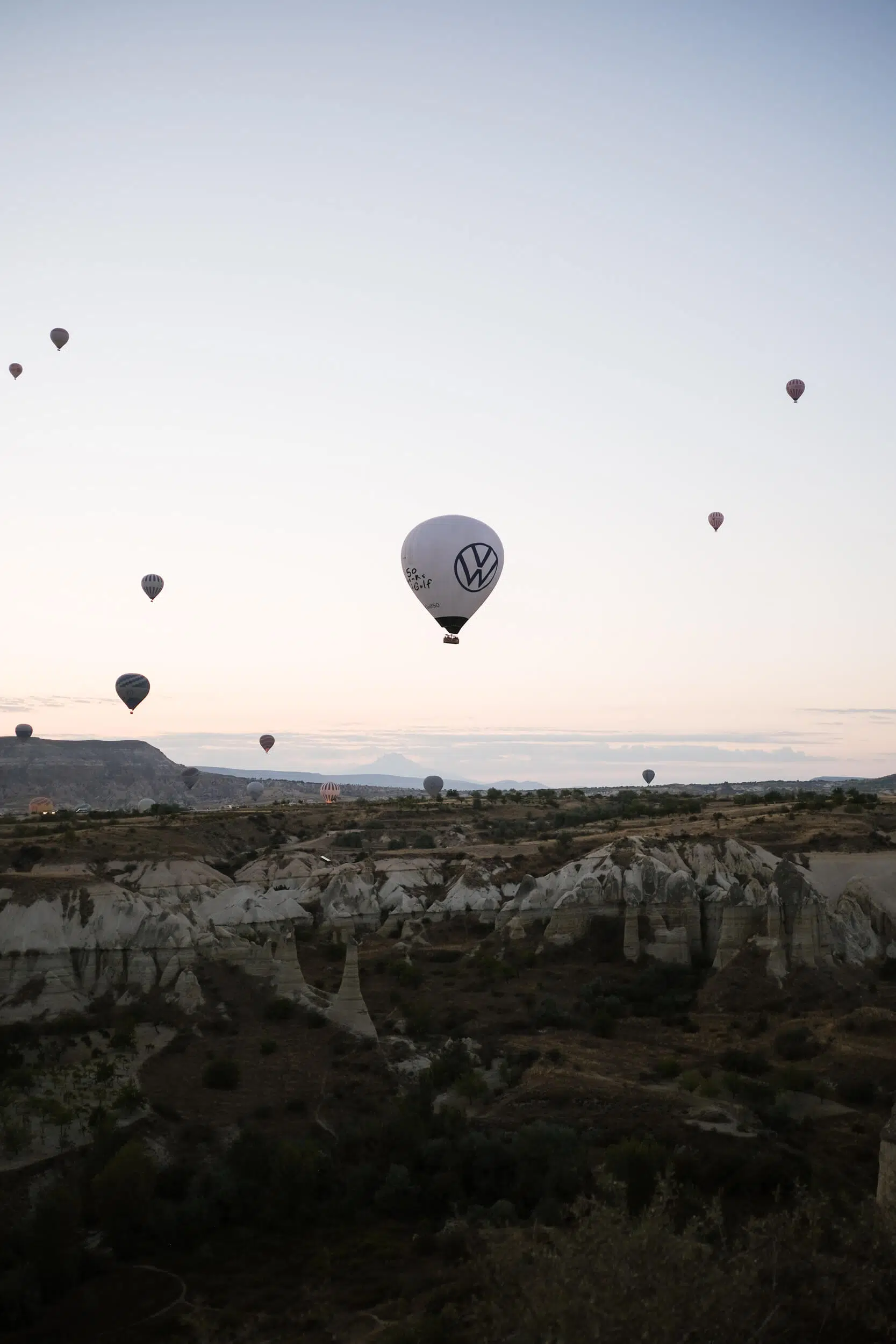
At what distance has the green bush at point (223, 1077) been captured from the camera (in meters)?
Result: 31.9

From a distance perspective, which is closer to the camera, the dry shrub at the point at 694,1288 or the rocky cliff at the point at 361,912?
the dry shrub at the point at 694,1288

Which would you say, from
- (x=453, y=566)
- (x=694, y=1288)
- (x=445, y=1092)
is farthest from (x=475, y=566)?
(x=694, y=1288)

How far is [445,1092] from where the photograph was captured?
107ft

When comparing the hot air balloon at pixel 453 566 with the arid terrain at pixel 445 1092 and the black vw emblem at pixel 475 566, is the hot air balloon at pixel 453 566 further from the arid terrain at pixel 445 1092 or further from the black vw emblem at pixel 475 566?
the arid terrain at pixel 445 1092

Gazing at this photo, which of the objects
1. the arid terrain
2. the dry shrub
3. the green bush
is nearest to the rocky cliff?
the arid terrain

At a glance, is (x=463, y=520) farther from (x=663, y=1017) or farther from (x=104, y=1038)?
(x=104, y=1038)

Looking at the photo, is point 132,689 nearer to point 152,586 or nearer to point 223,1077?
point 152,586

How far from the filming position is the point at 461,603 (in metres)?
47.5

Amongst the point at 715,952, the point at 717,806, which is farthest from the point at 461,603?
the point at 717,806

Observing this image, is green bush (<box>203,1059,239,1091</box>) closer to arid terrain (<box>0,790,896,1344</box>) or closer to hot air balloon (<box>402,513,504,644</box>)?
arid terrain (<box>0,790,896,1344</box>)

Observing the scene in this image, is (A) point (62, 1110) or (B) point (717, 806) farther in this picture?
(B) point (717, 806)

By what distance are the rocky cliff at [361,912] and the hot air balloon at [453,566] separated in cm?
1420

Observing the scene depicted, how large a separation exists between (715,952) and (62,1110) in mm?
27370

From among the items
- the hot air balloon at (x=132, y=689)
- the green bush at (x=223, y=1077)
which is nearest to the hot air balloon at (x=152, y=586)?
the hot air balloon at (x=132, y=689)
